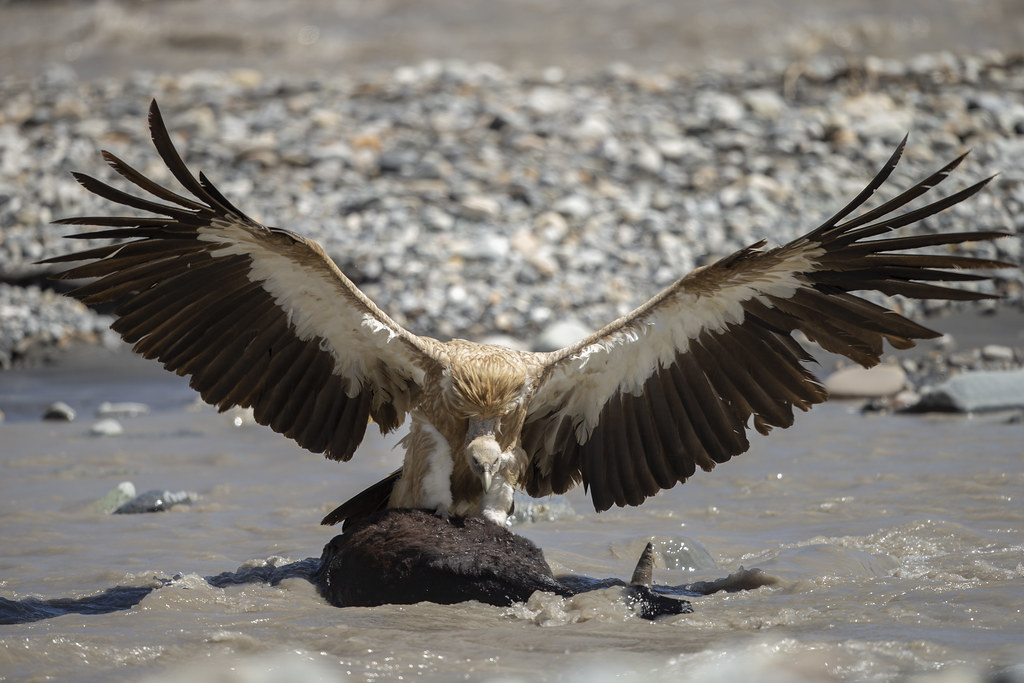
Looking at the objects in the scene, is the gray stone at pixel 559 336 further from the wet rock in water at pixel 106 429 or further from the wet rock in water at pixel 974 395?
the wet rock in water at pixel 106 429

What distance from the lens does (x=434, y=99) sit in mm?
12195

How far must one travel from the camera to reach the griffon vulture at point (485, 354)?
432 cm

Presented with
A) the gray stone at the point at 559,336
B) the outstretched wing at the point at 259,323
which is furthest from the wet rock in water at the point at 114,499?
the gray stone at the point at 559,336

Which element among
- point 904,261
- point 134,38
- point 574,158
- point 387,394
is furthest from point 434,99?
point 134,38

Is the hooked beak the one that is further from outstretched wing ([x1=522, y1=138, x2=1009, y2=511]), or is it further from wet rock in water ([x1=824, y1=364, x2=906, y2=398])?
wet rock in water ([x1=824, y1=364, x2=906, y2=398])

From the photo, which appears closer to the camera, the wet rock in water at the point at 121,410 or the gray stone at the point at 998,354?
the wet rock in water at the point at 121,410

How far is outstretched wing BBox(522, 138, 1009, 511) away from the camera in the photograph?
4266mm

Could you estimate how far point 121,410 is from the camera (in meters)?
8.13

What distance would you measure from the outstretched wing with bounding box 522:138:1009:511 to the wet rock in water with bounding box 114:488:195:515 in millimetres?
2028

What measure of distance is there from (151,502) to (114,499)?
0.70 feet

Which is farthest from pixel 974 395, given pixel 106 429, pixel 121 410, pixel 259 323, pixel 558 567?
pixel 121 410

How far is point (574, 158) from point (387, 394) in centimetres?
659

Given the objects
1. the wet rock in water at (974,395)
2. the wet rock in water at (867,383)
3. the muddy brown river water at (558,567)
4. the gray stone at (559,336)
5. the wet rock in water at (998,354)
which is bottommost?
the muddy brown river water at (558,567)

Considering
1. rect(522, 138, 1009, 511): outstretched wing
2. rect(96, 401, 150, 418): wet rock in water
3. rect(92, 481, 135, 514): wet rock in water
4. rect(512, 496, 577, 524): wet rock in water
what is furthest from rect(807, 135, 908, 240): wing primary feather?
rect(96, 401, 150, 418): wet rock in water
